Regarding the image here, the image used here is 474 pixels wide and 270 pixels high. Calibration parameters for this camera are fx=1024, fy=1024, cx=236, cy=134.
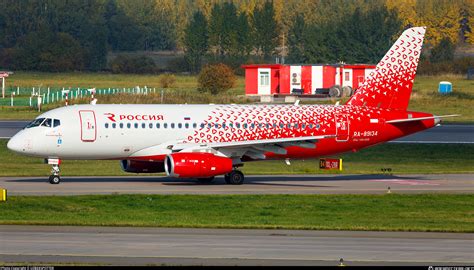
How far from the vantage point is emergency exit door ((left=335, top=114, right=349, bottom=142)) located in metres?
53.0

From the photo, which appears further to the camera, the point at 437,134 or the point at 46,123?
the point at 437,134

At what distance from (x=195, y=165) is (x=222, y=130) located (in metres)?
3.50

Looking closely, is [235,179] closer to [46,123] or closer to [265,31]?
[46,123]

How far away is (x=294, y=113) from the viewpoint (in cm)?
5291

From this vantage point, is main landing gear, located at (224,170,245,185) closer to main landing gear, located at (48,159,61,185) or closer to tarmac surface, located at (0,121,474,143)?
main landing gear, located at (48,159,61,185)

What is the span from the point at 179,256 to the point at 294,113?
24344 mm

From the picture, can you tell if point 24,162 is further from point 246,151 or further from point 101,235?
point 101,235

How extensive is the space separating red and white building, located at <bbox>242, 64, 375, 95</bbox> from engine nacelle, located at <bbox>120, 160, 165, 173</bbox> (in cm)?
7495

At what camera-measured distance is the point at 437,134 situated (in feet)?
271

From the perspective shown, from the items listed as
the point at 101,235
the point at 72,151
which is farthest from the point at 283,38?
the point at 101,235

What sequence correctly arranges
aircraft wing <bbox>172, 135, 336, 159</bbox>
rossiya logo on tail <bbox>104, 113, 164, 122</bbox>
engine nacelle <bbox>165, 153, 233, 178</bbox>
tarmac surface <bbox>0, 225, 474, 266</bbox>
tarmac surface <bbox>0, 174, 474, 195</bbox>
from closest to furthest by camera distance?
1. tarmac surface <bbox>0, 225, 474, 266</bbox>
2. tarmac surface <bbox>0, 174, 474, 195</bbox>
3. engine nacelle <bbox>165, 153, 233, 178</bbox>
4. aircraft wing <bbox>172, 135, 336, 159</bbox>
5. rossiya logo on tail <bbox>104, 113, 164, 122</bbox>

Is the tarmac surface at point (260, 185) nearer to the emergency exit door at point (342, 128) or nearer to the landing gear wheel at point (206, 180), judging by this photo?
the landing gear wheel at point (206, 180)

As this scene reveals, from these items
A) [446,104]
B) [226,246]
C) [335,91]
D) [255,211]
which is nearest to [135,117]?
[255,211]

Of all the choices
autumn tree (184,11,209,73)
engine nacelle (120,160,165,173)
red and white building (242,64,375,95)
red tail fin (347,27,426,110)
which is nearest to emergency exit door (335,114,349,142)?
red tail fin (347,27,426,110)
